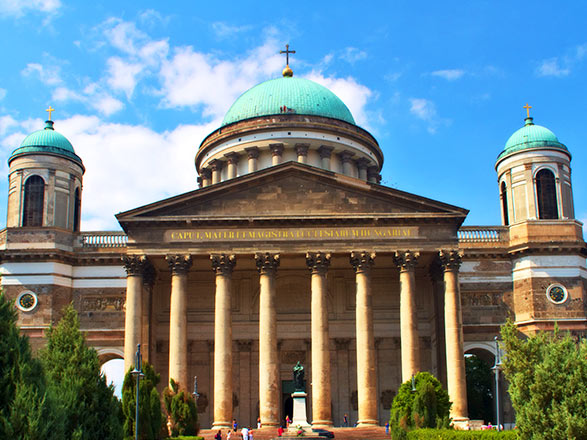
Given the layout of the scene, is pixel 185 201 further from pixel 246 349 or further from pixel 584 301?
pixel 584 301

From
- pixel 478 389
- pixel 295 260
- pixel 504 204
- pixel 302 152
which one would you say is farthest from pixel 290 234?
pixel 478 389

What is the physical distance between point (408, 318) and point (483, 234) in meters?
11.5

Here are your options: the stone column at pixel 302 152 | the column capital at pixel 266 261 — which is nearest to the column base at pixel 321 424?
the column capital at pixel 266 261

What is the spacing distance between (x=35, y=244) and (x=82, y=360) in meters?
29.8

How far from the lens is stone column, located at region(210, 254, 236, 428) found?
138ft

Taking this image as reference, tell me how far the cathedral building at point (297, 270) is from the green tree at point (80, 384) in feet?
65.4

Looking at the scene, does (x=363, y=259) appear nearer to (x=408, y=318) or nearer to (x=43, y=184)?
(x=408, y=318)

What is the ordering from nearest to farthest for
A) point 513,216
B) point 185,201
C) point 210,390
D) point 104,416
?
point 104,416, point 185,201, point 210,390, point 513,216

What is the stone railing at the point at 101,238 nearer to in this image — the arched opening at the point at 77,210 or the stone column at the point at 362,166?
the arched opening at the point at 77,210

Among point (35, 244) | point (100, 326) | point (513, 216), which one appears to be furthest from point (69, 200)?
point (513, 216)

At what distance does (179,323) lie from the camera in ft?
143

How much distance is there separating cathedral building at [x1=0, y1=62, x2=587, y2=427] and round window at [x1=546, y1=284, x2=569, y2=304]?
7 centimetres

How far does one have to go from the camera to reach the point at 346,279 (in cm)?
5050

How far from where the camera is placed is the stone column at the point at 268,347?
4184 cm
